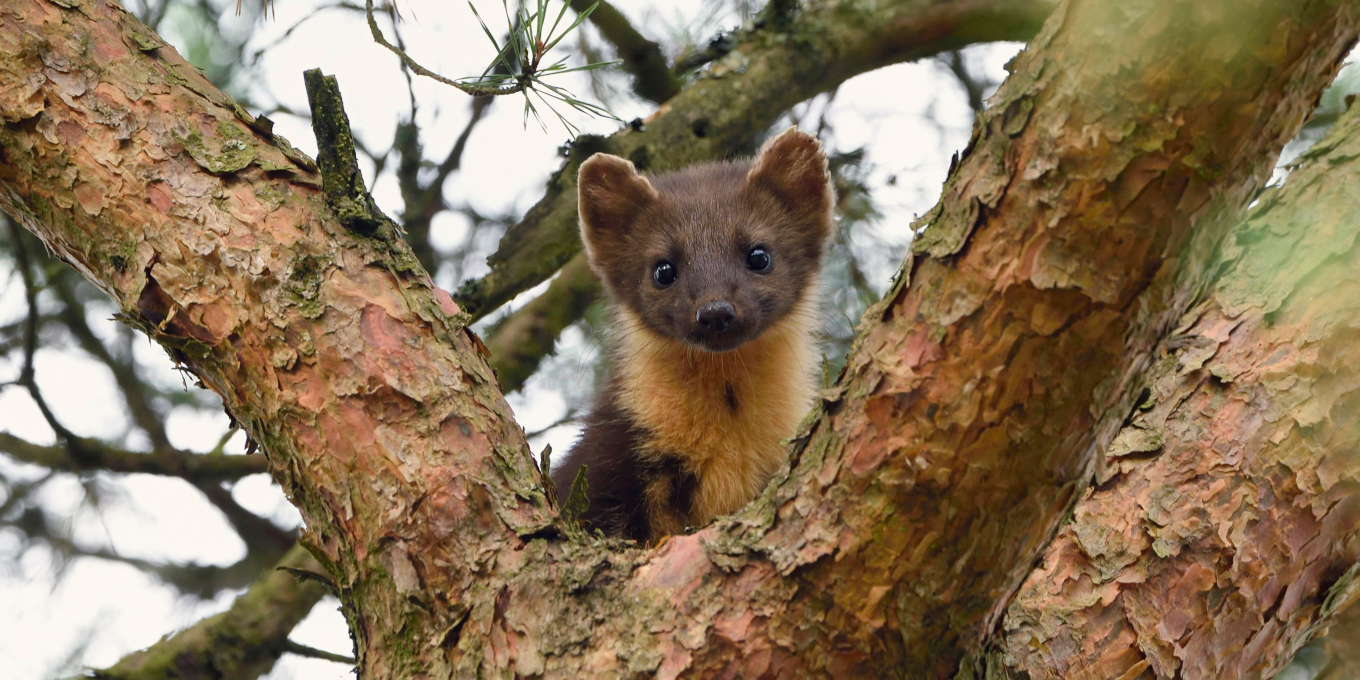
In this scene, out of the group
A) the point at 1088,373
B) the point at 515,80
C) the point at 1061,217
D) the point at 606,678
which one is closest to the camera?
the point at 1061,217

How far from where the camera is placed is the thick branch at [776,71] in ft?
22.0

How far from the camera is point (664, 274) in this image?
6.52m

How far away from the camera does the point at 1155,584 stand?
375 cm

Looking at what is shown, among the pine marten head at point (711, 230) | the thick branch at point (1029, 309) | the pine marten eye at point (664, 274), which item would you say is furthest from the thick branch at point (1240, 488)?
the pine marten eye at point (664, 274)

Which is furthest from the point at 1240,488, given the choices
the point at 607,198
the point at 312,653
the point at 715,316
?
the point at 312,653

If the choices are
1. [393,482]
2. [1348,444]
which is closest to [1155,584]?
[1348,444]

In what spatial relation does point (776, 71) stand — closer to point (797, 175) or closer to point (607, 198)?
point (797, 175)

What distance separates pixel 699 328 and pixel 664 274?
33.7 inches

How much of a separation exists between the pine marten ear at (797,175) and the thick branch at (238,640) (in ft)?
11.7

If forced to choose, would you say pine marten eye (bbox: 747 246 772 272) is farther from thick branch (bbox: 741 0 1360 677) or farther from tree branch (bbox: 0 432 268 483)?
thick branch (bbox: 741 0 1360 677)

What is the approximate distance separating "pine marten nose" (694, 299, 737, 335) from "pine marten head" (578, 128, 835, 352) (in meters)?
0.30

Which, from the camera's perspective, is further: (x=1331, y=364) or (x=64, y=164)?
(x=64, y=164)

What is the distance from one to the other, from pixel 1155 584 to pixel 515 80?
10.5 ft

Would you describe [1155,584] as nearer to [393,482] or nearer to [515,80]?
[393,482]
